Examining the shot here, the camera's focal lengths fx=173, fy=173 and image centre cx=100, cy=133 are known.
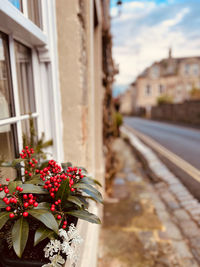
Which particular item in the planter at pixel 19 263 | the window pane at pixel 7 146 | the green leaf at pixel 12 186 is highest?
the window pane at pixel 7 146

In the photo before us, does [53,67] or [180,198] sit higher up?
[53,67]

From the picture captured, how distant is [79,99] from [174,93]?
97.3 ft

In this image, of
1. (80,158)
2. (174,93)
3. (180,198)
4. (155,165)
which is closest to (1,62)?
(80,158)

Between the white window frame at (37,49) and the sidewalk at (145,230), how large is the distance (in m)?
1.59

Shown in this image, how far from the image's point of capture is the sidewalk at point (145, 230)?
2.10 m

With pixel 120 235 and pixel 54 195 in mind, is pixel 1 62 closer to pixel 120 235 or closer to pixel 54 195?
pixel 54 195

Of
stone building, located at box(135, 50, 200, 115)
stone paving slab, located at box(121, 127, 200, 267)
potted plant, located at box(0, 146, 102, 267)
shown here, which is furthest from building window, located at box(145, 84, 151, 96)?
potted plant, located at box(0, 146, 102, 267)

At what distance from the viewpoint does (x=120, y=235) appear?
8.30 feet

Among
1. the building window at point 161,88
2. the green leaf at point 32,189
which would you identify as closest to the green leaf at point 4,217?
the green leaf at point 32,189

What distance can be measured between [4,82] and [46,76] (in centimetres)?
43

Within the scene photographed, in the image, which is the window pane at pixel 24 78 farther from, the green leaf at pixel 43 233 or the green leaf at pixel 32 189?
the green leaf at pixel 43 233

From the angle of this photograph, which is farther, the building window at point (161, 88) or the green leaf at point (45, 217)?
the building window at point (161, 88)

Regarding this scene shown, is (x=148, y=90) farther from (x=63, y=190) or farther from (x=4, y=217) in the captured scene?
(x=4, y=217)

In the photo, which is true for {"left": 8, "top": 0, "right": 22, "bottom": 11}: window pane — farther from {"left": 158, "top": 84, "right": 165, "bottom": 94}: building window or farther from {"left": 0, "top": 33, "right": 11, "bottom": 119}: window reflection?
{"left": 158, "top": 84, "right": 165, "bottom": 94}: building window
